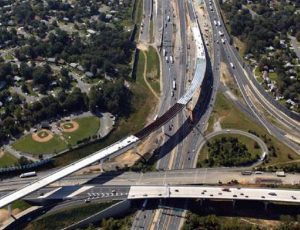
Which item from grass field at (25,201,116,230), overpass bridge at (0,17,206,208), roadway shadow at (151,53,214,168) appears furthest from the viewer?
roadway shadow at (151,53,214,168)

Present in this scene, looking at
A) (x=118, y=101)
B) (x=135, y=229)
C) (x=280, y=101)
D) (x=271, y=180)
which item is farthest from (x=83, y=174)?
(x=280, y=101)

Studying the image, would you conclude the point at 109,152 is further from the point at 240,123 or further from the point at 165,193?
the point at 240,123

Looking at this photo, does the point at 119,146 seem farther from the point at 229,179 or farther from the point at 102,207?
the point at 229,179

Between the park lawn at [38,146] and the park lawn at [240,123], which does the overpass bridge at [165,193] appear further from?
the park lawn at [38,146]

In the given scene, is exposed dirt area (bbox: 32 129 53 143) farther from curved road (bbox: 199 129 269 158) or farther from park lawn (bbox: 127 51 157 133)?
curved road (bbox: 199 129 269 158)

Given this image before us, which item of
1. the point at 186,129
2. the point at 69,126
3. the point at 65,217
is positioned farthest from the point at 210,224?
the point at 69,126

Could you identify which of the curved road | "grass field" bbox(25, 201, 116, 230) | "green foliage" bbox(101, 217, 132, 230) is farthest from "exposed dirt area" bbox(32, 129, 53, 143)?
the curved road
